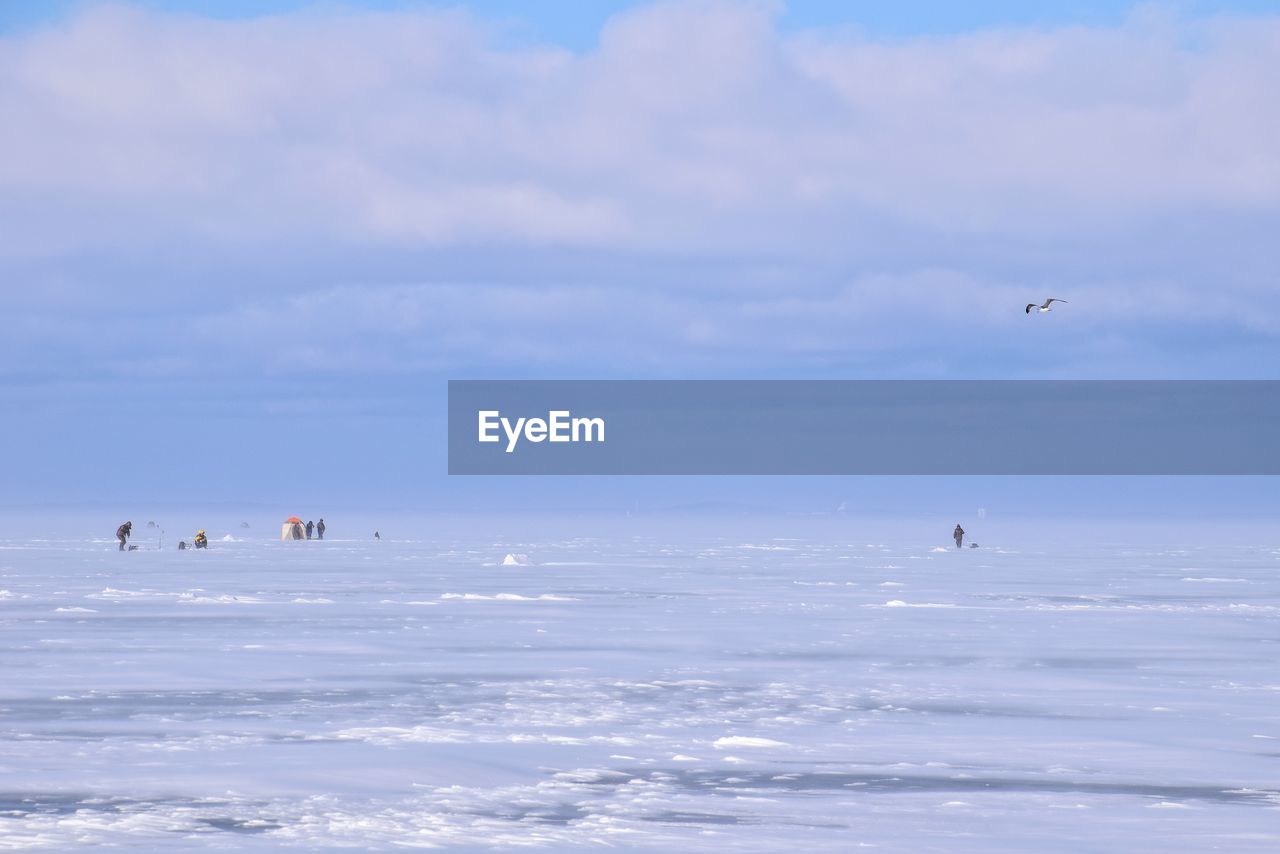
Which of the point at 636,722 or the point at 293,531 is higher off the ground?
the point at 293,531

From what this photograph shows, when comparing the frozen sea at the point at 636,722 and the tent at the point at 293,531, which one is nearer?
the frozen sea at the point at 636,722

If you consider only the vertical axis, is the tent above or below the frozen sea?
above

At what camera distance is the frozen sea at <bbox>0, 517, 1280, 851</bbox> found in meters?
12.0

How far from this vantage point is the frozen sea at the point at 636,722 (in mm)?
11969

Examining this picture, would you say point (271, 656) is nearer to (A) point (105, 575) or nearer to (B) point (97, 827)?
(B) point (97, 827)

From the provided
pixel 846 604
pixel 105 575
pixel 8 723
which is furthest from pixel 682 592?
pixel 8 723

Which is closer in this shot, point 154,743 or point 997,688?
point 154,743

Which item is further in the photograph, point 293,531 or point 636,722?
point 293,531

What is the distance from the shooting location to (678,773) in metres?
14.1

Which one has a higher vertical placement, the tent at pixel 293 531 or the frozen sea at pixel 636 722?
the tent at pixel 293 531

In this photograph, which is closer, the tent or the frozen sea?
the frozen sea

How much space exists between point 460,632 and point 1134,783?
15.5m

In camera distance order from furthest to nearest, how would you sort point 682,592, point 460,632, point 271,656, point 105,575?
point 105,575, point 682,592, point 460,632, point 271,656

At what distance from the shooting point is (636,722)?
1711 centimetres
